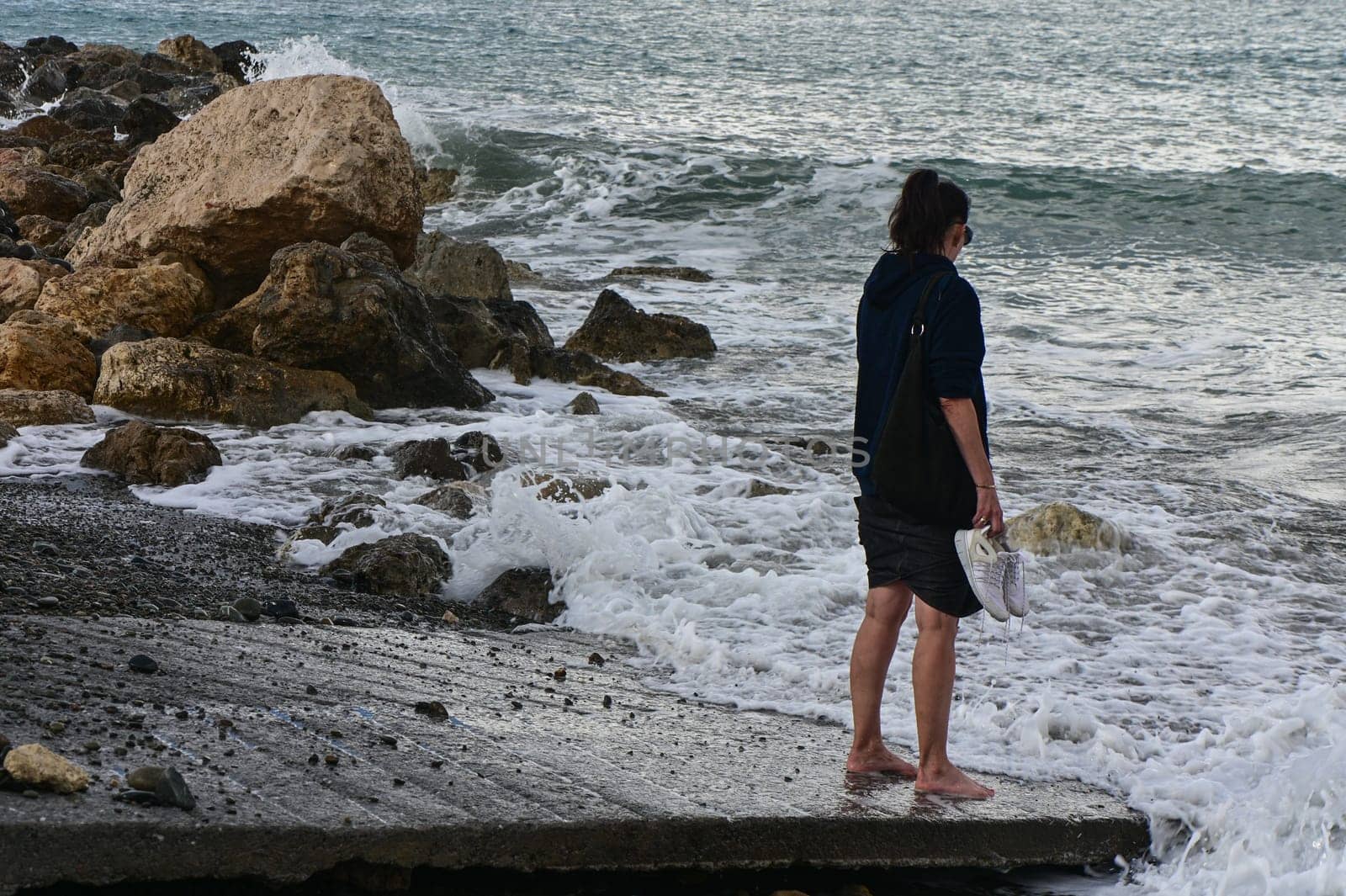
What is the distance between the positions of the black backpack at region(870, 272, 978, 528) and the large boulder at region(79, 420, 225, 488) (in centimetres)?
426

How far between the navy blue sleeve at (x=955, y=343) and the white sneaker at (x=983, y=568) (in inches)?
→ 14.3

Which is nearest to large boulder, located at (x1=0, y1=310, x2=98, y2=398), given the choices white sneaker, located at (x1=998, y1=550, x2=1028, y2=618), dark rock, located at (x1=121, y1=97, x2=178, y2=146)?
white sneaker, located at (x1=998, y1=550, x2=1028, y2=618)

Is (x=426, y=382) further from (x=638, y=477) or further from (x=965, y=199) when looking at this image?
(x=965, y=199)

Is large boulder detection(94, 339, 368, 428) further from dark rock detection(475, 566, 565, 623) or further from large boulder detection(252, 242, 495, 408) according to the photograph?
dark rock detection(475, 566, 565, 623)

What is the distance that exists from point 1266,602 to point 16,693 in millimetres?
4773

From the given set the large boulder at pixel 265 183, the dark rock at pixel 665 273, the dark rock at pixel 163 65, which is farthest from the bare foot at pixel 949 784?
the dark rock at pixel 163 65

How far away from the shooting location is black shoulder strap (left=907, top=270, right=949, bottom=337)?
3.33 meters

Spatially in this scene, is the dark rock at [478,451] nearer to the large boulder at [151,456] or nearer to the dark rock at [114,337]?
the large boulder at [151,456]

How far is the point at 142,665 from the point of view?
3492mm

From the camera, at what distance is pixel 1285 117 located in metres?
25.5

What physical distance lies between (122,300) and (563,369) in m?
2.89

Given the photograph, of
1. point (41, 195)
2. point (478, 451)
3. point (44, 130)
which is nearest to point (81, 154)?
point (44, 130)

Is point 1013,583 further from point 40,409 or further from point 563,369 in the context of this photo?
point 563,369

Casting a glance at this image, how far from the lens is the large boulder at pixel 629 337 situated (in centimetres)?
1034
